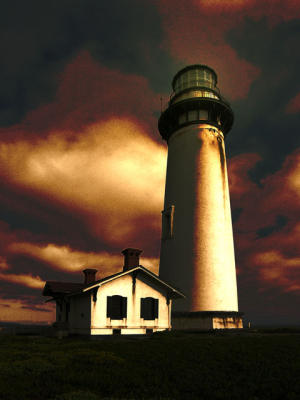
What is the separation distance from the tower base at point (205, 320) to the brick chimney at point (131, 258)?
5.80m

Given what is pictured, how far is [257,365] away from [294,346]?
5634 mm

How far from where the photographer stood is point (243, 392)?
30.2 ft

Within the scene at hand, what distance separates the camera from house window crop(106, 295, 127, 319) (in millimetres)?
23969

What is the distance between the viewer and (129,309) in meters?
24.5

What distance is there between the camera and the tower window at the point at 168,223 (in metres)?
31.0

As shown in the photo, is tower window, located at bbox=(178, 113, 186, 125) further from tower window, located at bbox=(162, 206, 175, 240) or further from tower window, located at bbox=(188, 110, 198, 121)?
tower window, located at bbox=(162, 206, 175, 240)

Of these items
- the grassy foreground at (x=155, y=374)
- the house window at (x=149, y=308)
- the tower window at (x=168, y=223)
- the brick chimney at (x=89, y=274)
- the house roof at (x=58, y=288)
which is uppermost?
the tower window at (x=168, y=223)

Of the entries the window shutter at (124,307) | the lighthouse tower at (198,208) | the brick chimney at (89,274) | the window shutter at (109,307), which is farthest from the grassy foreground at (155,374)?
the brick chimney at (89,274)

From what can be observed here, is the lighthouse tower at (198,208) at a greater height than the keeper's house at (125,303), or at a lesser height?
greater

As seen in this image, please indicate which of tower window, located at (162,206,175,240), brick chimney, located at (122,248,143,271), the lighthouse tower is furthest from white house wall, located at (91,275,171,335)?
tower window, located at (162,206,175,240)

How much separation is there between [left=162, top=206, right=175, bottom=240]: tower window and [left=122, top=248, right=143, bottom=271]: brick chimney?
5.49m

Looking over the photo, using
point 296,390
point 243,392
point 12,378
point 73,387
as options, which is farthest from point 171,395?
point 12,378

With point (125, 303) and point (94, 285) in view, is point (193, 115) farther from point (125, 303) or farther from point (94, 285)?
point (94, 285)

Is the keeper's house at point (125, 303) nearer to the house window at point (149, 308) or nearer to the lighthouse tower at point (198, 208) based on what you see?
the house window at point (149, 308)
